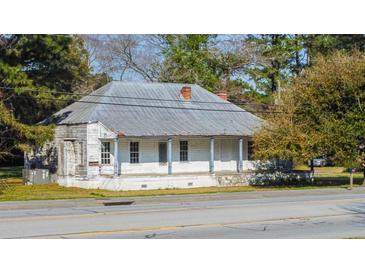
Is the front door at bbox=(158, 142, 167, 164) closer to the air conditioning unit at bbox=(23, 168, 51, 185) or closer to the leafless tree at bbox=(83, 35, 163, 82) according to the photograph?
the air conditioning unit at bbox=(23, 168, 51, 185)

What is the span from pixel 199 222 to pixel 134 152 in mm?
20797

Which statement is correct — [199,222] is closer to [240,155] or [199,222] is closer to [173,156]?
[173,156]

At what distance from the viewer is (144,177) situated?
33.4 meters

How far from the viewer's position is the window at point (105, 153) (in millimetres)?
34719

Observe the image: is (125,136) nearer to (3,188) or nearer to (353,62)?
(3,188)

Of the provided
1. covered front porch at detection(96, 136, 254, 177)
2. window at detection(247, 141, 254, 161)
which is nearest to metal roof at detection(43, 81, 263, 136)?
covered front porch at detection(96, 136, 254, 177)

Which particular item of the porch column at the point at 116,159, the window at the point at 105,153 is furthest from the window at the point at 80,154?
the porch column at the point at 116,159

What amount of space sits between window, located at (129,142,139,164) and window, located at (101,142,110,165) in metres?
1.53

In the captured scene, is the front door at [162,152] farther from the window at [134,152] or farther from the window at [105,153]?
the window at [105,153]

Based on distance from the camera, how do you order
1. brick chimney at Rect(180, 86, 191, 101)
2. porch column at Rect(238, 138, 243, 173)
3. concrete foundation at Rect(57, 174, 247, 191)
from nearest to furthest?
concrete foundation at Rect(57, 174, 247, 191) → porch column at Rect(238, 138, 243, 173) → brick chimney at Rect(180, 86, 191, 101)

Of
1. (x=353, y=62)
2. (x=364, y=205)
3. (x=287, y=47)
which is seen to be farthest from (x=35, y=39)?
(x=287, y=47)

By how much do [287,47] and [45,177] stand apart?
3368cm

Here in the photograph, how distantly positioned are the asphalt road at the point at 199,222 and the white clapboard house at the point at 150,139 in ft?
38.2

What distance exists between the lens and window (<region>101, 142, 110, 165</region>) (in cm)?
3472
